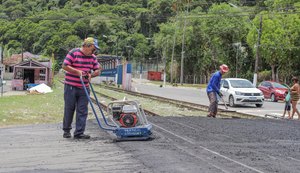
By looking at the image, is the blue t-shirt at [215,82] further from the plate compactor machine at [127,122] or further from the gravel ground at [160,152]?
the plate compactor machine at [127,122]

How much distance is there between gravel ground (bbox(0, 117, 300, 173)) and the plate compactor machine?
240 mm

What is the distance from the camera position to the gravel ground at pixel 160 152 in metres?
6.35

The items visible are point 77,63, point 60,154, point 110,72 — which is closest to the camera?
point 60,154

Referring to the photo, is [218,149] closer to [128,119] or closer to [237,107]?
[128,119]

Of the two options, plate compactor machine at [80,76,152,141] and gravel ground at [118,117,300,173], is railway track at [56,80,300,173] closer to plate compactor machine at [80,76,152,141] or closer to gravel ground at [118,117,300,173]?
gravel ground at [118,117,300,173]

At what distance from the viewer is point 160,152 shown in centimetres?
734

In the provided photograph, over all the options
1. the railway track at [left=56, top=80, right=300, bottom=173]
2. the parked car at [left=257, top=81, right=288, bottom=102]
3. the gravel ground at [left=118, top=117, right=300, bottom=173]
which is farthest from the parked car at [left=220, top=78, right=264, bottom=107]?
the railway track at [left=56, top=80, right=300, bottom=173]

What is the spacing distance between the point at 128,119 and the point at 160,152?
1762 mm

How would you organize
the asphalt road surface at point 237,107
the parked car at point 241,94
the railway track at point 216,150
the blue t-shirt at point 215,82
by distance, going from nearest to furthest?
1. the railway track at point 216,150
2. the blue t-shirt at point 215,82
3. the asphalt road surface at point 237,107
4. the parked car at point 241,94

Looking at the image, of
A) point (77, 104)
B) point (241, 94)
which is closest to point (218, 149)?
point (77, 104)

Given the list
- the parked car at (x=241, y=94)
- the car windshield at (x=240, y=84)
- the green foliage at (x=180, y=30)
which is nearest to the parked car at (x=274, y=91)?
the car windshield at (x=240, y=84)

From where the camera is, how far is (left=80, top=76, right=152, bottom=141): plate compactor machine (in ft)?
28.6

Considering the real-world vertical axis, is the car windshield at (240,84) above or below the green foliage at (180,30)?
below

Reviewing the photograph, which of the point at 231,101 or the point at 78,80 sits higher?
the point at 78,80
